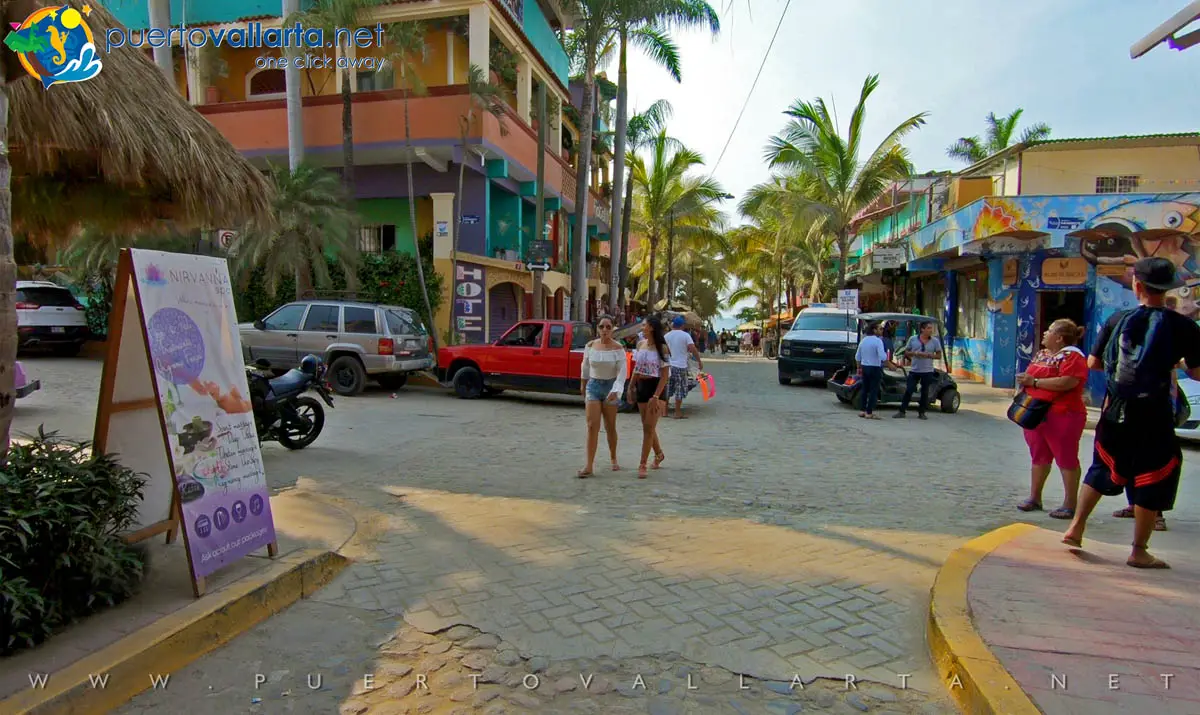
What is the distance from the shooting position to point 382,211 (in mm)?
19312

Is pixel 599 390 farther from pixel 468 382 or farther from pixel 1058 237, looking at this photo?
pixel 1058 237

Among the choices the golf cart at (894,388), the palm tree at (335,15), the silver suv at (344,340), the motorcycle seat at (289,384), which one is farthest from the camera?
the palm tree at (335,15)

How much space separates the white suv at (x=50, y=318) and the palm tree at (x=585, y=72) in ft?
39.7

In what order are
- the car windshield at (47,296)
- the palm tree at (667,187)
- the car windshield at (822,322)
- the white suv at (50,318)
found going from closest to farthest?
the white suv at (50,318), the car windshield at (47,296), the car windshield at (822,322), the palm tree at (667,187)

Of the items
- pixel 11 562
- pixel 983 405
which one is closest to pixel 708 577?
pixel 11 562

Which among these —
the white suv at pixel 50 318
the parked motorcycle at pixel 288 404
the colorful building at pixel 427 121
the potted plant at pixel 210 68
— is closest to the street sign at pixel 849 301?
the colorful building at pixel 427 121

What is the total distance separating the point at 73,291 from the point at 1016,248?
2343 cm

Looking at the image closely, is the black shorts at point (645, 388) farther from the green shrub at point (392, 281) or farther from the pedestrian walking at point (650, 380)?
the green shrub at point (392, 281)

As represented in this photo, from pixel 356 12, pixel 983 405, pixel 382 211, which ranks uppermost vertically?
pixel 356 12

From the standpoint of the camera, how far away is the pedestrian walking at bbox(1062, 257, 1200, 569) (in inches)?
165

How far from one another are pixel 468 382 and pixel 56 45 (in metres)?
9.76

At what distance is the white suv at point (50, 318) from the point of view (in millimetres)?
16156

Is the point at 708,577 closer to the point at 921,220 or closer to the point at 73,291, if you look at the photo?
the point at 73,291

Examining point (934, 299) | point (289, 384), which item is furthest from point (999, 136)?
point (289, 384)
